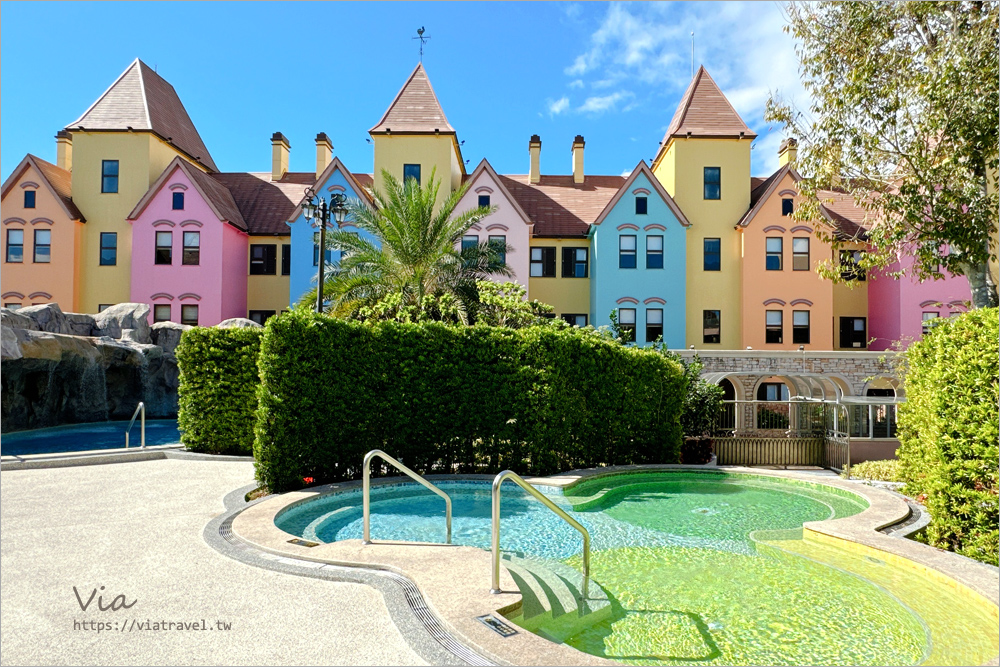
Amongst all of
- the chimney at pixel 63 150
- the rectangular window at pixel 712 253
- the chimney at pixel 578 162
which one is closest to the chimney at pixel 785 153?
the rectangular window at pixel 712 253

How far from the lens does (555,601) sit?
6.45 meters

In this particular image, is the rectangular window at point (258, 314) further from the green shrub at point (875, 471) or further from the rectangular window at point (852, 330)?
the rectangular window at point (852, 330)

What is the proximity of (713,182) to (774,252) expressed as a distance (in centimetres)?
469

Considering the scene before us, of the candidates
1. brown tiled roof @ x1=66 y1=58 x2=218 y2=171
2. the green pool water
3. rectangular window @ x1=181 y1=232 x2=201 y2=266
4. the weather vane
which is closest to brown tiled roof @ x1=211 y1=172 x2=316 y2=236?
brown tiled roof @ x1=66 y1=58 x2=218 y2=171

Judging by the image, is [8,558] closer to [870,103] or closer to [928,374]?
[928,374]

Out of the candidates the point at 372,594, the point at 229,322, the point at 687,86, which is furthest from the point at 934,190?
the point at 229,322

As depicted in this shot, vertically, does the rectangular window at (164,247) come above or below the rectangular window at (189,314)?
above

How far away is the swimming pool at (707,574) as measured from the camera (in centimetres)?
569

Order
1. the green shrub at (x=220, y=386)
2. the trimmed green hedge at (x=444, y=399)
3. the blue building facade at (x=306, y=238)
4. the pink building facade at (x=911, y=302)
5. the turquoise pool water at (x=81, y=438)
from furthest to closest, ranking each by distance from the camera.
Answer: the blue building facade at (x=306, y=238), the pink building facade at (x=911, y=302), the turquoise pool water at (x=81, y=438), the green shrub at (x=220, y=386), the trimmed green hedge at (x=444, y=399)

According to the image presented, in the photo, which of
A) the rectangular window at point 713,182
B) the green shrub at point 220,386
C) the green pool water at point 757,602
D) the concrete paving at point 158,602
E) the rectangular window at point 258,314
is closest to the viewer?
the concrete paving at point 158,602

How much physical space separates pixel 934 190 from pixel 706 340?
17814 millimetres

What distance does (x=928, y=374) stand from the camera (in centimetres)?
870

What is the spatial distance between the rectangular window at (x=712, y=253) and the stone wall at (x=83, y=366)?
884 inches

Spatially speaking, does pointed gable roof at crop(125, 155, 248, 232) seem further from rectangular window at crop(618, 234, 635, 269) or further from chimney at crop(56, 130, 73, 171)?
rectangular window at crop(618, 234, 635, 269)
